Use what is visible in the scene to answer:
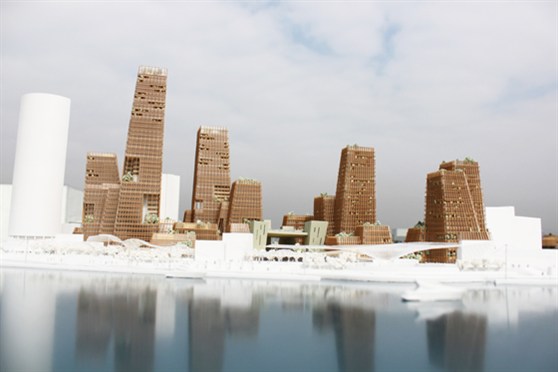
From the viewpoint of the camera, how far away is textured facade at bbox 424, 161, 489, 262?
69.2 m

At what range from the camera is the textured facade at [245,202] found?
98.3 metres

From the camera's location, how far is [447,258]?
69.0 metres

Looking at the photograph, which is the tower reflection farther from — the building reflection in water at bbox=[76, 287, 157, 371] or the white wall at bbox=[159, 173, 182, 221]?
the white wall at bbox=[159, 173, 182, 221]

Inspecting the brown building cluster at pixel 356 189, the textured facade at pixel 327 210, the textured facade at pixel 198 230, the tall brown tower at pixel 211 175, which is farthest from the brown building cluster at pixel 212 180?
the brown building cluster at pixel 356 189

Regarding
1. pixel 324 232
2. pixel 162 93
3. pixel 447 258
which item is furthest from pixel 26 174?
pixel 447 258

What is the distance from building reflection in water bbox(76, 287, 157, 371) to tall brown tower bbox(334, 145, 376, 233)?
62125 millimetres

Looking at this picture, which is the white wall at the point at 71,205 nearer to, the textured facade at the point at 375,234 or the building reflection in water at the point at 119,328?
Answer: the textured facade at the point at 375,234

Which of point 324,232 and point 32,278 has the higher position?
point 324,232

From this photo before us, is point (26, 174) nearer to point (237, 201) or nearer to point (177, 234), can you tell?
point (177, 234)

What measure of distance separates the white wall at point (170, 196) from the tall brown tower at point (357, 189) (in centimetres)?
5424

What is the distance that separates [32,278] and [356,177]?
64882 millimetres

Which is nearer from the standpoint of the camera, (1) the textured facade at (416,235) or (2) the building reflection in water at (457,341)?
(2) the building reflection in water at (457,341)

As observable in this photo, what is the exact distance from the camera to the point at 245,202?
9950 cm

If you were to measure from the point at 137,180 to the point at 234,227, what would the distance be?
80.1 feet
